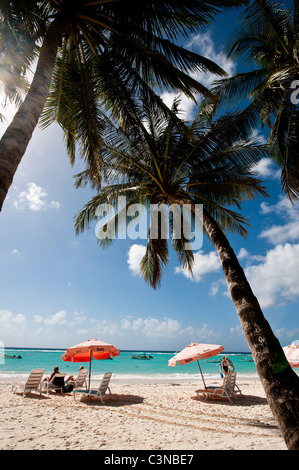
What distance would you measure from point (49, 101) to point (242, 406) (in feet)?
33.5

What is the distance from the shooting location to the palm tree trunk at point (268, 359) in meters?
2.24

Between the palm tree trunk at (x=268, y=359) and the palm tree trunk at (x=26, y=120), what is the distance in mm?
3130

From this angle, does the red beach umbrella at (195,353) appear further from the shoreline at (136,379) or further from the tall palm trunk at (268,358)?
the shoreline at (136,379)

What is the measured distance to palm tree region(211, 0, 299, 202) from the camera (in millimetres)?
6363

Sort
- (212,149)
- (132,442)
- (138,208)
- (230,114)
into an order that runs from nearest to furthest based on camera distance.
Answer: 1. (132,442)
2. (230,114)
3. (212,149)
4. (138,208)

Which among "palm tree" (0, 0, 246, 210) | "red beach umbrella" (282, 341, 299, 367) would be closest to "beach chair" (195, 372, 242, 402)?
"red beach umbrella" (282, 341, 299, 367)

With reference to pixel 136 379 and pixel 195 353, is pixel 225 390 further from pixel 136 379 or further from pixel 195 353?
pixel 136 379

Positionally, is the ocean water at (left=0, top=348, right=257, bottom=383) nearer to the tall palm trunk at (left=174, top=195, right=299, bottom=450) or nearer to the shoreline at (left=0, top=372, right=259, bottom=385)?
the shoreline at (left=0, top=372, right=259, bottom=385)

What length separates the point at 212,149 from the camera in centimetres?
752

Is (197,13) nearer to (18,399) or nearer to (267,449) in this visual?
(267,449)

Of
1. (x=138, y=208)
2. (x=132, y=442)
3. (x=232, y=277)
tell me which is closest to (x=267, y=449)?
(x=132, y=442)

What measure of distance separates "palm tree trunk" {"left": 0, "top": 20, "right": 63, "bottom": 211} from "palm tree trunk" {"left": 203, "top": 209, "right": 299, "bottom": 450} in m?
3.13

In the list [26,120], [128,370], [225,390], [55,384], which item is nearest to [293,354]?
[225,390]

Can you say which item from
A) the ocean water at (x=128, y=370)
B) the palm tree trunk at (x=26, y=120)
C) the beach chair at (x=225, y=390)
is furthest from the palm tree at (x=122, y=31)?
the ocean water at (x=128, y=370)
